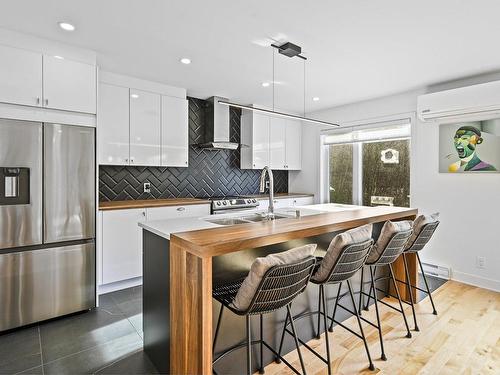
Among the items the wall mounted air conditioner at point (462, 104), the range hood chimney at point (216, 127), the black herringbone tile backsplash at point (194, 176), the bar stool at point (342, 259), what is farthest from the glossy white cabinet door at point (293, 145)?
the bar stool at point (342, 259)

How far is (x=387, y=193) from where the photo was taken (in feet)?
14.4

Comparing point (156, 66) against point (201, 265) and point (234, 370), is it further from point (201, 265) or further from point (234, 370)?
point (234, 370)

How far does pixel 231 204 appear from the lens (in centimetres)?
406

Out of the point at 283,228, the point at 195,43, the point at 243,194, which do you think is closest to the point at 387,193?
the point at 243,194

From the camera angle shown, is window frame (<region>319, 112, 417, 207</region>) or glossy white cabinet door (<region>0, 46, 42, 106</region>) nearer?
glossy white cabinet door (<region>0, 46, 42, 106</region>)

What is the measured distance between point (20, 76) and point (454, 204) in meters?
4.74

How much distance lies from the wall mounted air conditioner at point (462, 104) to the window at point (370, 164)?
483 mm

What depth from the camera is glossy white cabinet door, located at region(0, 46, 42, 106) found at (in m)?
2.33

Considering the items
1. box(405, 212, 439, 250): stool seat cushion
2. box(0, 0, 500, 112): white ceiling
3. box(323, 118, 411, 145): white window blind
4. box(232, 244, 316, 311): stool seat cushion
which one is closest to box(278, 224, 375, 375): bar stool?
box(232, 244, 316, 311): stool seat cushion

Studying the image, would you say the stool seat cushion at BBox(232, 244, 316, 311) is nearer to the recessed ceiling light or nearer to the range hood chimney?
the recessed ceiling light

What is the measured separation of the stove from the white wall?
2247mm

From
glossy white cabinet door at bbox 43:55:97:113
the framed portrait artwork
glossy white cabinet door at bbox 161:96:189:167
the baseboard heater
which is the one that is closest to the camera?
glossy white cabinet door at bbox 43:55:97:113

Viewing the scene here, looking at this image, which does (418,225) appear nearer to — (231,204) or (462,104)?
(462,104)

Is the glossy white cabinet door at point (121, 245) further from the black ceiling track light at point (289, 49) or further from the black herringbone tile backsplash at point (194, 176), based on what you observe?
the black ceiling track light at point (289, 49)
